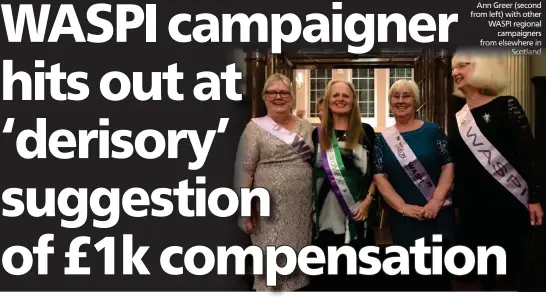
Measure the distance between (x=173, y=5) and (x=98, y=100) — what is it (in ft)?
1.82

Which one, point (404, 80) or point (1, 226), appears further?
point (1, 226)

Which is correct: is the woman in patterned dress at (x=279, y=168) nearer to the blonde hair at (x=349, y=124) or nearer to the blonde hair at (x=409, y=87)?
the blonde hair at (x=349, y=124)

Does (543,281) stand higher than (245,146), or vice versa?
(245,146)

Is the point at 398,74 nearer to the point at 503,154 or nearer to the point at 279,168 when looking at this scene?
the point at 503,154

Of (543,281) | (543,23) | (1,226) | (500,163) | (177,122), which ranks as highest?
(543,23)

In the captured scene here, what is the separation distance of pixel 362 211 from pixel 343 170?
198 millimetres

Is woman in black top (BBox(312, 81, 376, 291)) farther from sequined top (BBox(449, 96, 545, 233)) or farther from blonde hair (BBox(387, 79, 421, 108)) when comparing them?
sequined top (BBox(449, 96, 545, 233))

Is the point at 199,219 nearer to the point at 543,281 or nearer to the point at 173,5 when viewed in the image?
the point at 173,5

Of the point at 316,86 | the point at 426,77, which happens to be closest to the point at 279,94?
the point at 316,86

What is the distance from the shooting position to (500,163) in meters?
3.11

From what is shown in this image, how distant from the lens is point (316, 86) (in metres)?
3.18

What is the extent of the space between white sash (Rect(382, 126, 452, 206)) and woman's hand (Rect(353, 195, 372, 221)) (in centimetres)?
22

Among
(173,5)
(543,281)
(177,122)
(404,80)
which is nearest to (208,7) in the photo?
(173,5)

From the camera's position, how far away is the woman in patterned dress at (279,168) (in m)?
3.07
